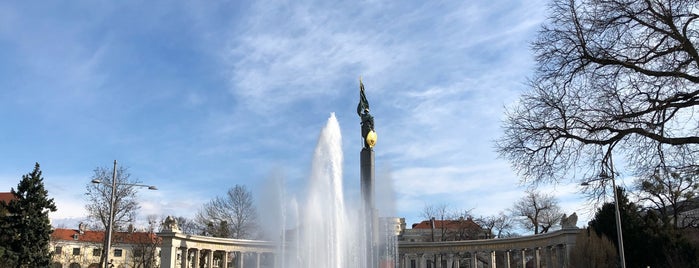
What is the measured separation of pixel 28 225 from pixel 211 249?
50.5 feet

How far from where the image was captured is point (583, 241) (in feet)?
120

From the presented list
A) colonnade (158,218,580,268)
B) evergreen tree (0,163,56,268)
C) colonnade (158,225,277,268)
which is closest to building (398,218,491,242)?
colonnade (158,218,580,268)

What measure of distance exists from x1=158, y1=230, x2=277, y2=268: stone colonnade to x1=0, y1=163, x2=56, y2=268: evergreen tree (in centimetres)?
864

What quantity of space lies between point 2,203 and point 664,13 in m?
41.4

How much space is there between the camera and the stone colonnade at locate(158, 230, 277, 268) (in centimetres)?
4484

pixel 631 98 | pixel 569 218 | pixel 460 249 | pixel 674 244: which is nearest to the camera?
pixel 631 98

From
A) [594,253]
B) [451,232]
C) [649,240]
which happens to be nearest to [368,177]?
[594,253]

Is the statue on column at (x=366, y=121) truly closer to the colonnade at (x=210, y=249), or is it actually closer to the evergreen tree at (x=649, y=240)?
the colonnade at (x=210, y=249)

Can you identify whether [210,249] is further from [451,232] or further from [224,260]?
[451,232]

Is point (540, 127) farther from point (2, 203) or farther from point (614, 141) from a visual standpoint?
point (2, 203)

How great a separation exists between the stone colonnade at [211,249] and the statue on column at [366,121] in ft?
37.6

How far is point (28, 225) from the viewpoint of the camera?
3759 cm

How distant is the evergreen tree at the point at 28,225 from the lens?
37219 millimetres

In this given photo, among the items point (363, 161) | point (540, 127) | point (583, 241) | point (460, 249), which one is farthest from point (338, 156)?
point (540, 127)
